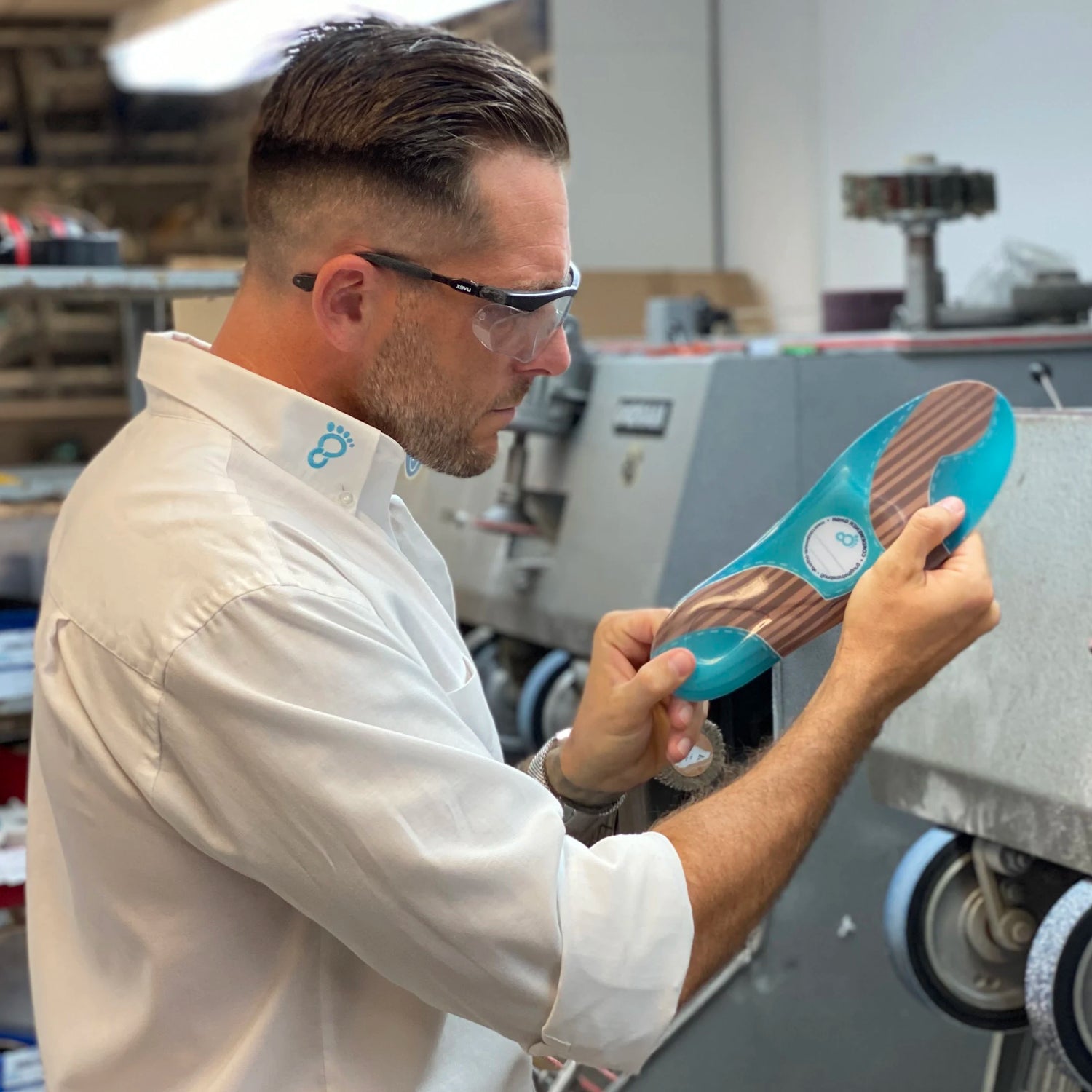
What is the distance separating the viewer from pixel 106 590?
0.92 meters

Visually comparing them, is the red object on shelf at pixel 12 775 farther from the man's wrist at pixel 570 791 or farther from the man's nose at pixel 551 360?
the man's nose at pixel 551 360

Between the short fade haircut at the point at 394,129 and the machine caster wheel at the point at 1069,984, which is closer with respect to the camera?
the short fade haircut at the point at 394,129

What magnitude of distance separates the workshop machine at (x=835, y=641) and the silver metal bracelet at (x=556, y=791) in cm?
5

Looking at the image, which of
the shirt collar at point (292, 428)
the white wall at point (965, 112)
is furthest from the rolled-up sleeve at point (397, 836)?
the white wall at point (965, 112)

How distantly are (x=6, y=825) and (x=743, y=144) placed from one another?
11.9 ft

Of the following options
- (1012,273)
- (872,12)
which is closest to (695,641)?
(1012,273)

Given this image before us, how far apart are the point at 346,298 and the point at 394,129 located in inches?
4.7

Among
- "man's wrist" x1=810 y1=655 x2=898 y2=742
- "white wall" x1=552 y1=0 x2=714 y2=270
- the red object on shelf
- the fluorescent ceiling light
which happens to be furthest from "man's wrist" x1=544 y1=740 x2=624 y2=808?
the fluorescent ceiling light

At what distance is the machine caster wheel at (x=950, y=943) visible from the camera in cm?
153

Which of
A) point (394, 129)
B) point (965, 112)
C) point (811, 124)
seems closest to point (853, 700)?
point (394, 129)

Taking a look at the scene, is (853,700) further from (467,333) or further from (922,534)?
(467,333)

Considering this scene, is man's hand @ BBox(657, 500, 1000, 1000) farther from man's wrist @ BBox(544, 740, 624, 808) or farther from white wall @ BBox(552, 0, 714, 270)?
white wall @ BBox(552, 0, 714, 270)

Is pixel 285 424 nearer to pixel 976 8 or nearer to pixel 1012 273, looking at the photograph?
pixel 1012 273

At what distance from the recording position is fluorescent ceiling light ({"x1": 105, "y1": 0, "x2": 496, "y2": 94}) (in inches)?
226
